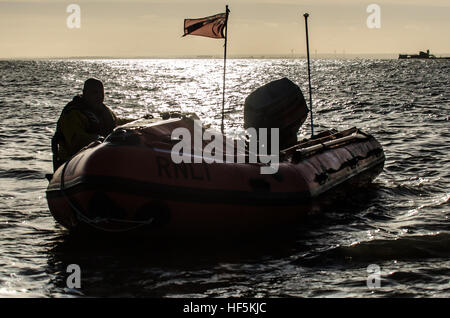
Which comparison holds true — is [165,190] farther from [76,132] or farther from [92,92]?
[92,92]

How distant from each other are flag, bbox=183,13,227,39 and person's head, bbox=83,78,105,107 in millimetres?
2461

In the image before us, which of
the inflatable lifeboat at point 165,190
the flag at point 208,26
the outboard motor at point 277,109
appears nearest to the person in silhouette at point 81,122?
the inflatable lifeboat at point 165,190

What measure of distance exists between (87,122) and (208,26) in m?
3.04

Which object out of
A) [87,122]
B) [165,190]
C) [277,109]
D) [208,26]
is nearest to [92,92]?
[87,122]

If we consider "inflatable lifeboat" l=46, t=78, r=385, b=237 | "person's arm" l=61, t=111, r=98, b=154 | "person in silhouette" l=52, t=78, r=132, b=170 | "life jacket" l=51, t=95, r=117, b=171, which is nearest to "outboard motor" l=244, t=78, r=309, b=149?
"inflatable lifeboat" l=46, t=78, r=385, b=237

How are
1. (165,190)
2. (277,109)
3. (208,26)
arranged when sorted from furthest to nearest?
(208,26) → (277,109) → (165,190)

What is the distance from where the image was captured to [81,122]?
7.58 meters

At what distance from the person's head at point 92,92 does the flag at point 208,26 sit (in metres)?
2.46

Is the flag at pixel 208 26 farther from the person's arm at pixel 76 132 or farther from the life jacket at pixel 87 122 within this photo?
the person's arm at pixel 76 132

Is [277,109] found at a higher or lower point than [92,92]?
lower

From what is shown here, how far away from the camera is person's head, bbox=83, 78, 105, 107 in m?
7.51

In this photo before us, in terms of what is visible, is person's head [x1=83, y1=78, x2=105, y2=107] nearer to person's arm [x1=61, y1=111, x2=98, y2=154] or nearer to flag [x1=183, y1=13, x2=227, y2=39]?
person's arm [x1=61, y1=111, x2=98, y2=154]

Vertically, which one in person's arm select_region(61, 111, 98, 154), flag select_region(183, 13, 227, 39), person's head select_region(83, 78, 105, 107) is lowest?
person's arm select_region(61, 111, 98, 154)
